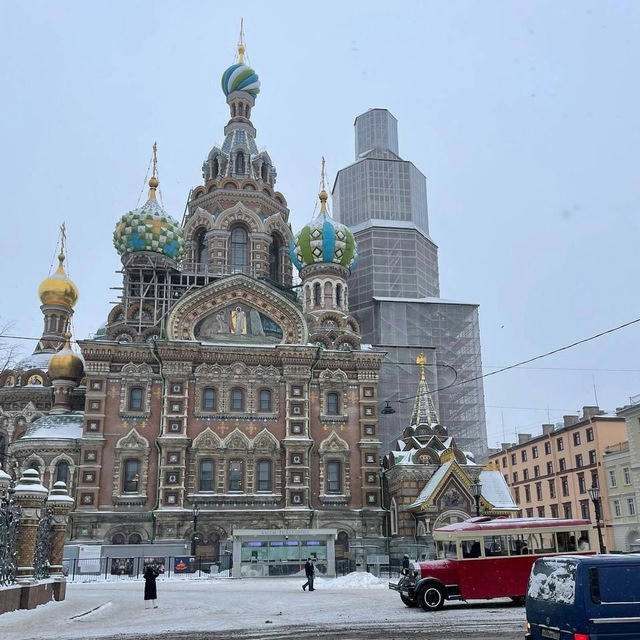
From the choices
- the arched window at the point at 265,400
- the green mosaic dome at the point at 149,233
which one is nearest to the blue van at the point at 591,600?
the arched window at the point at 265,400

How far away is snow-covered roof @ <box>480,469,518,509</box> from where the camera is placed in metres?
42.0

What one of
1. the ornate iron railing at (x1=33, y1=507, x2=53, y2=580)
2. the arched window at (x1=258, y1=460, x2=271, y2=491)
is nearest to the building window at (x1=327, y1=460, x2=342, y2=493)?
the arched window at (x1=258, y1=460, x2=271, y2=491)

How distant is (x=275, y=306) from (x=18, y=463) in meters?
15.3

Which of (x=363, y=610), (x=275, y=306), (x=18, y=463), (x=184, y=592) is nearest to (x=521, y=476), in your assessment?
(x=275, y=306)

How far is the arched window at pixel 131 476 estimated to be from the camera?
37.3 meters

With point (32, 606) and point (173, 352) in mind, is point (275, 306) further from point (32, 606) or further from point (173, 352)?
point (32, 606)

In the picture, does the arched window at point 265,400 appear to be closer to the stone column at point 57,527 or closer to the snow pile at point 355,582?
the snow pile at point 355,582

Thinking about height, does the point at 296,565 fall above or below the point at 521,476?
below

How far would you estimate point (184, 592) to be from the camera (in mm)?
23641

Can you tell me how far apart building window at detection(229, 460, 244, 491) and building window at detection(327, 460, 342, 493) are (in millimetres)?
4595

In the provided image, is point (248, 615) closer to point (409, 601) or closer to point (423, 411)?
point (409, 601)

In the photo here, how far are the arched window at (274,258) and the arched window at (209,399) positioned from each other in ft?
42.2

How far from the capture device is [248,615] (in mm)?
16656

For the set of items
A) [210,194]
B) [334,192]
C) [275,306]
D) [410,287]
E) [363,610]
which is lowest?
[363,610]
